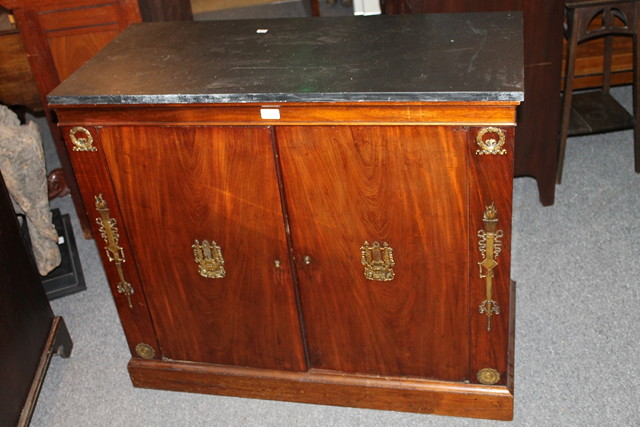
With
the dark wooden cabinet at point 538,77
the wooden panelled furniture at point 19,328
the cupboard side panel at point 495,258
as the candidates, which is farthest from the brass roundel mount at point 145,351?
the dark wooden cabinet at point 538,77

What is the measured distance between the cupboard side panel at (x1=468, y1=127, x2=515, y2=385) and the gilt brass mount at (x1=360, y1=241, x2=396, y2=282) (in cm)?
20

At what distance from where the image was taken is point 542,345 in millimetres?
2348

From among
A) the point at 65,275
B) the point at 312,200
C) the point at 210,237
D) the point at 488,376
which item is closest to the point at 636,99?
the point at 488,376

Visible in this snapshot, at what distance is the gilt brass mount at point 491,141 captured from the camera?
5.49 ft

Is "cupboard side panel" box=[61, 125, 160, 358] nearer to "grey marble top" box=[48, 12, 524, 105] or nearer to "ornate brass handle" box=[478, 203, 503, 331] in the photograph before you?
"grey marble top" box=[48, 12, 524, 105]

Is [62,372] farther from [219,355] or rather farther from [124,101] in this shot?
[124,101]

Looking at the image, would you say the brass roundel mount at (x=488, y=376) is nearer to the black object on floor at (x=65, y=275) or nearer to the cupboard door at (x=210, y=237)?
the cupboard door at (x=210, y=237)

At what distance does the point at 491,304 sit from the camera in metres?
1.92

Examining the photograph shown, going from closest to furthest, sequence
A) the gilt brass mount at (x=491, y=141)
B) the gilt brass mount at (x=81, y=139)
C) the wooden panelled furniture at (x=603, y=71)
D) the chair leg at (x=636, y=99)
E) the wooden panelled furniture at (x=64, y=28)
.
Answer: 1. the gilt brass mount at (x=491, y=141)
2. the gilt brass mount at (x=81, y=139)
3. the wooden panelled furniture at (x=64, y=28)
4. the wooden panelled furniture at (x=603, y=71)
5. the chair leg at (x=636, y=99)

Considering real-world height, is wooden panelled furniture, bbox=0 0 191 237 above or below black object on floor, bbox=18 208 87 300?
above

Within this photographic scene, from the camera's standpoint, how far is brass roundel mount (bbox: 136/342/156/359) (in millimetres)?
2260

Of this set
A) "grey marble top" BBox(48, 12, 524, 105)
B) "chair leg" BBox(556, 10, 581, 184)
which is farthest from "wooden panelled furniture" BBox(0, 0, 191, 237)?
"chair leg" BBox(556, 10, 581, 184)

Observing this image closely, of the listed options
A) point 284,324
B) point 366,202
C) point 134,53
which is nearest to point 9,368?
point 284,324

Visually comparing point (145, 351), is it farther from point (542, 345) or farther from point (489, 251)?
point (542, 345)
